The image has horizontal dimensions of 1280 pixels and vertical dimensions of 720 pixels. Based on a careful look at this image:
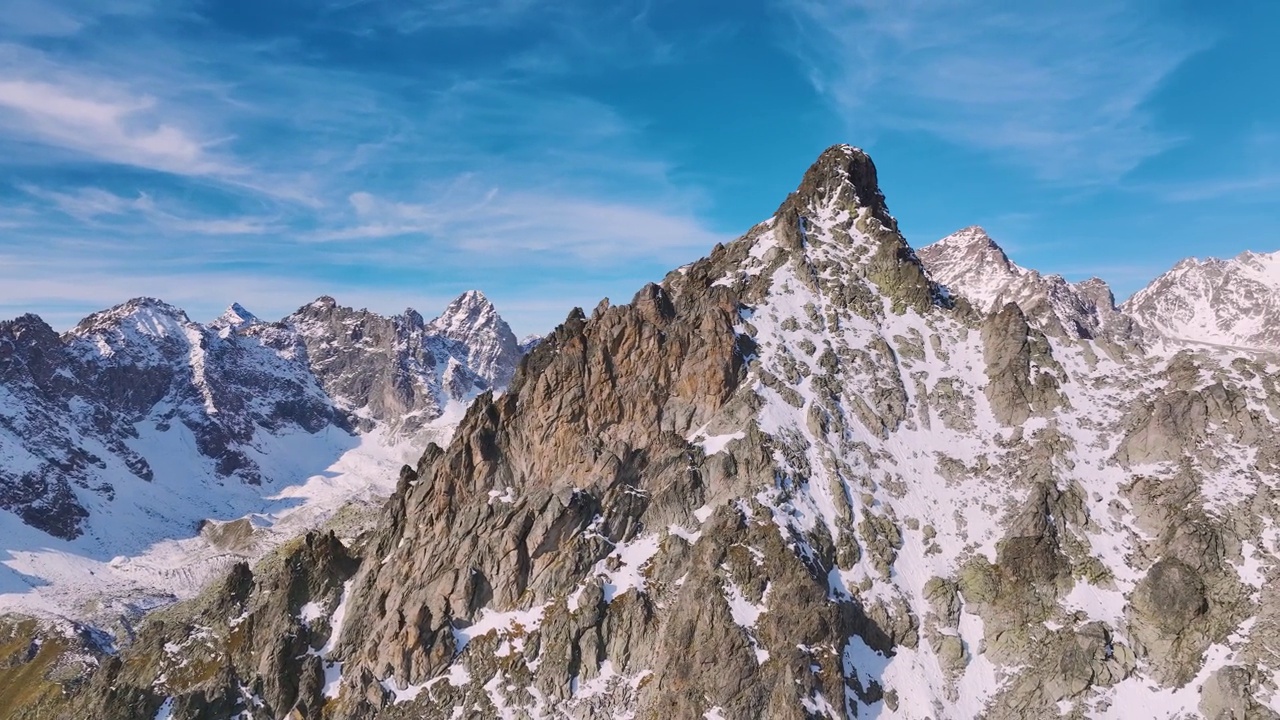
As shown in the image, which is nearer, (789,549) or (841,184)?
(789,549)

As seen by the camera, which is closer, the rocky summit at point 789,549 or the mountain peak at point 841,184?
the rocky summit at point 789,549

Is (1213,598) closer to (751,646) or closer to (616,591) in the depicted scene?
(751,646)

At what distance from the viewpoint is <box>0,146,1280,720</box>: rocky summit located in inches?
3477

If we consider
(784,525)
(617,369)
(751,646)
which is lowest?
(751,646)

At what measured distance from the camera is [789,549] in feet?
316

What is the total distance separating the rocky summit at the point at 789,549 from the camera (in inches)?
3477

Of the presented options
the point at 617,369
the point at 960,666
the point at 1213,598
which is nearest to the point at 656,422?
the point at 617,369

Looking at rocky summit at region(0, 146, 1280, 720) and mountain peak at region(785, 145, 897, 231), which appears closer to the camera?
rocky summit at region(0, 146, 1280, 720)

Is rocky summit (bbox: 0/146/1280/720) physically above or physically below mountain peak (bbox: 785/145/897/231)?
below

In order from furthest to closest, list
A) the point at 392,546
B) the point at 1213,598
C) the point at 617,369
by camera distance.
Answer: the point at 617,369, the point at 392,546, the point at 1213,598

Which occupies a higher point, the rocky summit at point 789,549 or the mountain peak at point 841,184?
the mountain peak at point 841,184

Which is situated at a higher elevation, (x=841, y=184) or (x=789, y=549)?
(x=841, y=184)

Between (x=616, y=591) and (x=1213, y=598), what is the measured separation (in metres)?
66.6

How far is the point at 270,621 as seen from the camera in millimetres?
103625
